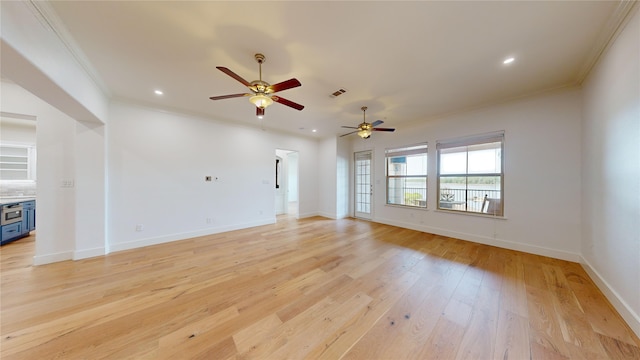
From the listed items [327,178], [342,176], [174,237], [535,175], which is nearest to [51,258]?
[174,237]

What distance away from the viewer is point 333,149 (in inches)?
243

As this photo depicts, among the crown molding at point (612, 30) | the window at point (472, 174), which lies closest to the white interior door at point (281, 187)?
the window at point (472, 174)

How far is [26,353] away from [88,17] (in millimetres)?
2879

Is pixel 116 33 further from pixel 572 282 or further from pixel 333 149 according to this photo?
pixel 572 282

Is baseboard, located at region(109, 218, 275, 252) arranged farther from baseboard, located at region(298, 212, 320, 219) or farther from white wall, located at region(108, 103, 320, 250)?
baseboard, located at region(298, 212, 320, 219)

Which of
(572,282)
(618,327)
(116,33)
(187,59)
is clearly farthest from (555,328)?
(116,33)

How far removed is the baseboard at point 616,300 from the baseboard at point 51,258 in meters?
6.85

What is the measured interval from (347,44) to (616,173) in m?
3.21

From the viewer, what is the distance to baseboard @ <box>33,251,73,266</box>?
2876mm

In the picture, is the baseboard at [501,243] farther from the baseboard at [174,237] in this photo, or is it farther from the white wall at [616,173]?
the baseboard at [174,237]

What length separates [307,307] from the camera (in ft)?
6.36

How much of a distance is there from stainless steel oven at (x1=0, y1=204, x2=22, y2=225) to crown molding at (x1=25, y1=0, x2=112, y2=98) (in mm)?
3586

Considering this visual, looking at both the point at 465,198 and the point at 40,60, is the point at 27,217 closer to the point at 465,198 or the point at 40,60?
the point at 40,60

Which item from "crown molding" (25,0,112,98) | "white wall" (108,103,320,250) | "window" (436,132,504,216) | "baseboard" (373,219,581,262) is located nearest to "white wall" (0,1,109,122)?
"crown molding" (25,0,112,98)
